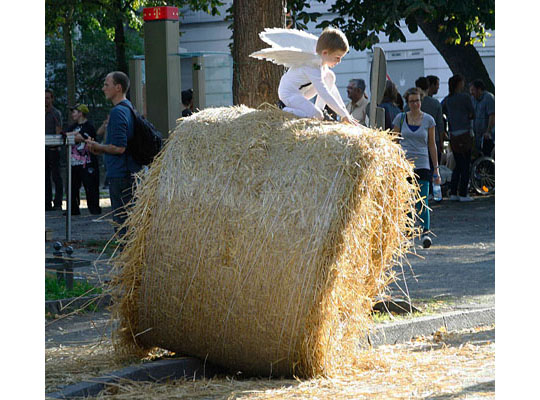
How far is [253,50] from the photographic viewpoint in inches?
382

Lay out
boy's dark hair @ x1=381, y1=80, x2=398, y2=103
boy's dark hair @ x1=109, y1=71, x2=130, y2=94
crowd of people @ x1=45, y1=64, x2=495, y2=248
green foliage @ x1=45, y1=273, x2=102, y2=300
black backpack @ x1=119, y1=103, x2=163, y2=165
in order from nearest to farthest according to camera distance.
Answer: green foliage @ x1=45, y1=273, x2=102, y2=300, black backpack @ x1=119, y1=103, x2=163, y2=165, boy's dark hair @ x1=109, y1=71, x2=130, y2=94, crowd of people @ x1=45, y1=64, x2=495, y2=248, boy's dark hair @ x1=381, y1=80, x2=398, y2=103

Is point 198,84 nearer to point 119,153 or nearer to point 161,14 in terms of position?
point 161,14

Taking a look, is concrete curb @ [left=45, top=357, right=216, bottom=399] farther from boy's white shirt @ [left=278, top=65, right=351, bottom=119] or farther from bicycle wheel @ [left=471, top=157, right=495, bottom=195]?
bicycle wheel @ [left=471, top=157, right=495, bottom=195]

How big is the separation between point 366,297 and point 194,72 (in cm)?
888

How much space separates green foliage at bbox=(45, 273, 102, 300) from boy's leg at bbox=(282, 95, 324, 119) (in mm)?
2573

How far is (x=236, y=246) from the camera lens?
581cm

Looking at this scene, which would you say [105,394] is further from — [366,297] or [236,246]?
[366,297]

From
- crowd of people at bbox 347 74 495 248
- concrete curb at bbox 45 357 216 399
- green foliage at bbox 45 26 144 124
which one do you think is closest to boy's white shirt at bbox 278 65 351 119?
concrete curb at bbox 45 357 216 399

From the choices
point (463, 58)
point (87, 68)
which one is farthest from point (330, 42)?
A: point (87, 68)

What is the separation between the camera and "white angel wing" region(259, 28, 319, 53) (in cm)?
732

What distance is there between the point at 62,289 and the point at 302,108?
3171 mm

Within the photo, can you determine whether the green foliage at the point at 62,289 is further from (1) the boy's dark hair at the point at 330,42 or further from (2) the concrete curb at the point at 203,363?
(1) the boy's dark hair at the point at 330,42
